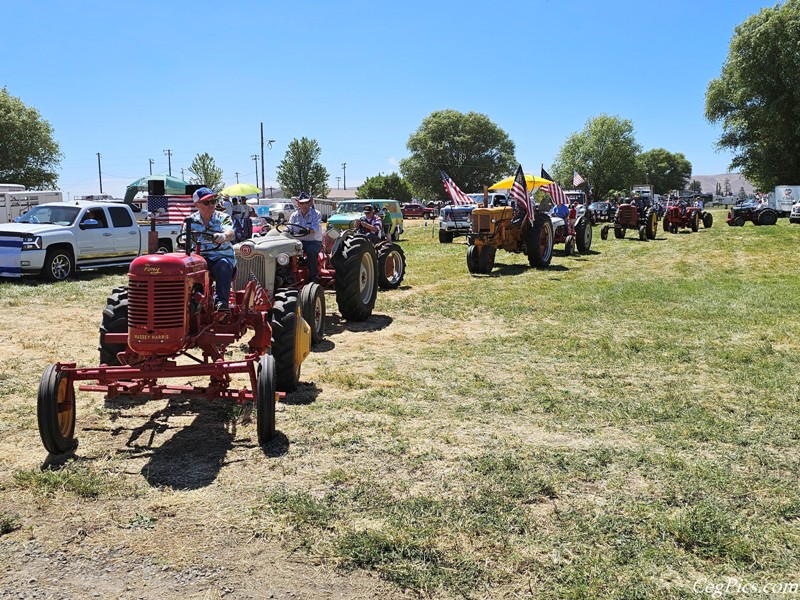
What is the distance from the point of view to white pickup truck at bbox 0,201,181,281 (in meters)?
13.5

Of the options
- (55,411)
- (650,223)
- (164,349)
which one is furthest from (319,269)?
(650,223)

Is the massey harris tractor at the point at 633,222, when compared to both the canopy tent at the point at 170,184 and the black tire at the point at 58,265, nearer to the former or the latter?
the canopy tent at the point at 170,184

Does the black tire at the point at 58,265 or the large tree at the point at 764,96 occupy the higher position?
the large tree at the point at 764,96

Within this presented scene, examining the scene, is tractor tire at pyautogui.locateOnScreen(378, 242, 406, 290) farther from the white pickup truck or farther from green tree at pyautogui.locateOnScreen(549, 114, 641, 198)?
green tree at pyautogui.locateOnScreen(549, 114, 641, 198)

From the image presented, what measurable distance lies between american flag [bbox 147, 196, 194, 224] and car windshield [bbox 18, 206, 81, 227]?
248 centimetres

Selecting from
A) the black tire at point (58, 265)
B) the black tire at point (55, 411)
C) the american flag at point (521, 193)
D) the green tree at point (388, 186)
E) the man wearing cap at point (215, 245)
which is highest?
the green tree at point (388, 186)

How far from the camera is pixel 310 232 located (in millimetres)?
8914

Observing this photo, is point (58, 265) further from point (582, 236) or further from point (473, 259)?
point (582, 236)

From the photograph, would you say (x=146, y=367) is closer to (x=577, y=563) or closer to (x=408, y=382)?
(x=408, y=382)

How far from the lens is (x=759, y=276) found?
47.9 feet

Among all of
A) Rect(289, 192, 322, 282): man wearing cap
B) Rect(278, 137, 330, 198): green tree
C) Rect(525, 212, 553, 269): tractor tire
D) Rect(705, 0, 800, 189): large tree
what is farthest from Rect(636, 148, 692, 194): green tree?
Rect(289, 192, 322, 282): man wearing cap

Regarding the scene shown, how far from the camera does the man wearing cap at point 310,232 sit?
897 cm

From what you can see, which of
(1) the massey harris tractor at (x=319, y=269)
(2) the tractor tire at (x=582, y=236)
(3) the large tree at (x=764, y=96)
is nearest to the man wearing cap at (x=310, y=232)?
(1) the massey harris tractor at (x=319, y=269)

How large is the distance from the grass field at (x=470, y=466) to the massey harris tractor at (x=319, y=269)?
25.8 inches
